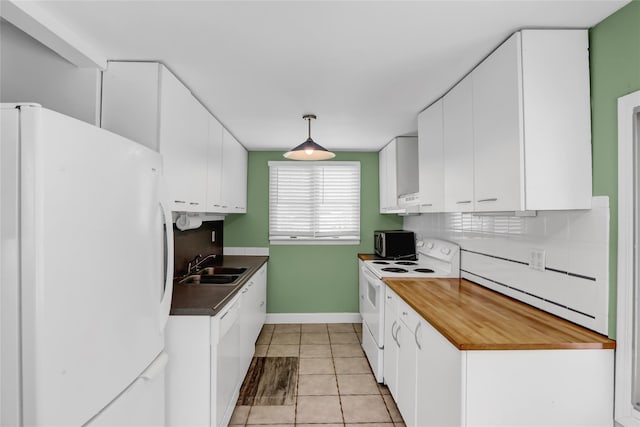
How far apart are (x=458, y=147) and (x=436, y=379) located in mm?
1357

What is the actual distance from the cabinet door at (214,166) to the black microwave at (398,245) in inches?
72.2

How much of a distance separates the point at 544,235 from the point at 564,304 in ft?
1.20

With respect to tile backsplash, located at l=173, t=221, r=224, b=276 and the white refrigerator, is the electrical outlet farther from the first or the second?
tile backsplash, located at l=173, t=221, r=224, b=276

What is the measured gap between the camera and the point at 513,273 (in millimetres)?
1986

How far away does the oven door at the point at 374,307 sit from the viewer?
268cm

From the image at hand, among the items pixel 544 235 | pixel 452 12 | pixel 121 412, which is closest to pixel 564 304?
pixel 544 235

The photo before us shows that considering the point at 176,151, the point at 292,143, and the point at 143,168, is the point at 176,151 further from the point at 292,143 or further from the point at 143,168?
the point at 292,143

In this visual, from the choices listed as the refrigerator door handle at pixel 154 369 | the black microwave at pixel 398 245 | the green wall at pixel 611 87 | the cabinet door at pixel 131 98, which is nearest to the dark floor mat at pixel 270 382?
the refrigerator door handle at pixel 154 369

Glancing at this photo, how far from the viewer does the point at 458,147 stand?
6.70ft

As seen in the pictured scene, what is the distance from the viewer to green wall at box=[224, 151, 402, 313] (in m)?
4.30

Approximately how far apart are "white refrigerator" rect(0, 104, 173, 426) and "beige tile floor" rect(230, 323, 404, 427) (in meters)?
1.31

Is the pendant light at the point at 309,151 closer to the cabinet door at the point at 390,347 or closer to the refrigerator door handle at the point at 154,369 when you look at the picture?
the cabinet door at the point at 390,347

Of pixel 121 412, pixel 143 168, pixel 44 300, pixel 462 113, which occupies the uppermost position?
pixel 462 113

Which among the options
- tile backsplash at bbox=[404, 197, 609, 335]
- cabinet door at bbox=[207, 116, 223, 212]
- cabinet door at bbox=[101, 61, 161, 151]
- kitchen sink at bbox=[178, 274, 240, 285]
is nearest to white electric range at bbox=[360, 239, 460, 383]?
tile backsplash at bbox=[404, 197, 609, 335]
